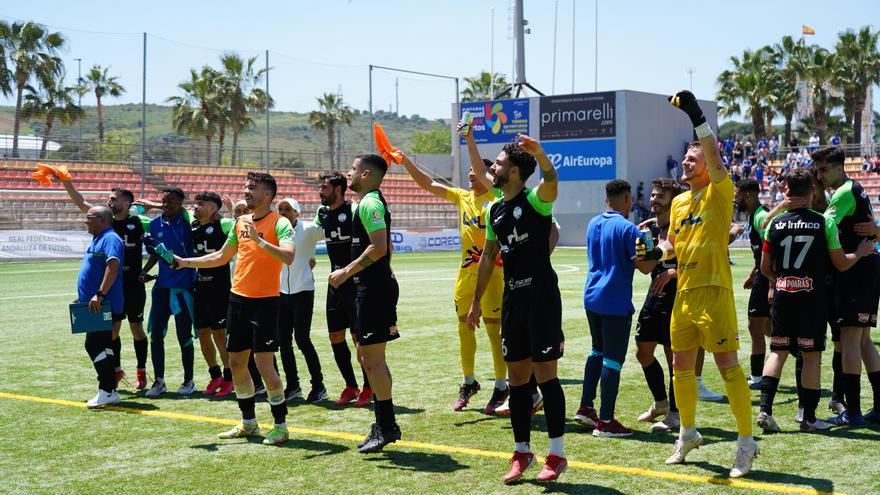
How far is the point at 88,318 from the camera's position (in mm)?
8844

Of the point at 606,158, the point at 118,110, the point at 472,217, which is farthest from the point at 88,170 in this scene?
the point at 472,217

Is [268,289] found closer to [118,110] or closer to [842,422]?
[842,422]

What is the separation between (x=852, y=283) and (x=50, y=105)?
1218 inches

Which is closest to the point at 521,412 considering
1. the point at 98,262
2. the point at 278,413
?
the point at 278,413

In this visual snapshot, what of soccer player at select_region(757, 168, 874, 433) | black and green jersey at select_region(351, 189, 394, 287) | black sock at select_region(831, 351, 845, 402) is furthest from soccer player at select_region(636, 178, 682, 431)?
black and green jersey at select_region(351, 189, 394, 287)

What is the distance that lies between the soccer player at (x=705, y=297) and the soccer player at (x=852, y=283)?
6.18 feet

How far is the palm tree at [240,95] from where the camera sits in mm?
37500

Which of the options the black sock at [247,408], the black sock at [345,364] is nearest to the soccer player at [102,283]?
the black sock at [247,408]

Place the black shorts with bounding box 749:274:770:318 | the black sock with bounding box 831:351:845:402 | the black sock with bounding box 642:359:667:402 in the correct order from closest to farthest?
1. the black sock with bounding box 642:359:667:402
2. the black sock with bounding box 831:351:845:402
3. the black shorts with bounding box 749:274:770:318

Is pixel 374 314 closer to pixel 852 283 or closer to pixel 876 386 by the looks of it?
pixel 852 283

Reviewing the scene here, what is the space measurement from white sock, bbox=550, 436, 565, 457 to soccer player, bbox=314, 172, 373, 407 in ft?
9.83

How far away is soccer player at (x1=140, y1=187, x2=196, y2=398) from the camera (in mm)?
9828

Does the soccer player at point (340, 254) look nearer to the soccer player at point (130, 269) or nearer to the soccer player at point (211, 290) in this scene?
the soccer player at point (211, 290)

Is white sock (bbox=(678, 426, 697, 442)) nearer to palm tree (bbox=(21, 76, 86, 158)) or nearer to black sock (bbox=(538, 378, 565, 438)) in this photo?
black sock (bbox=(538, 378, 565, 438))
